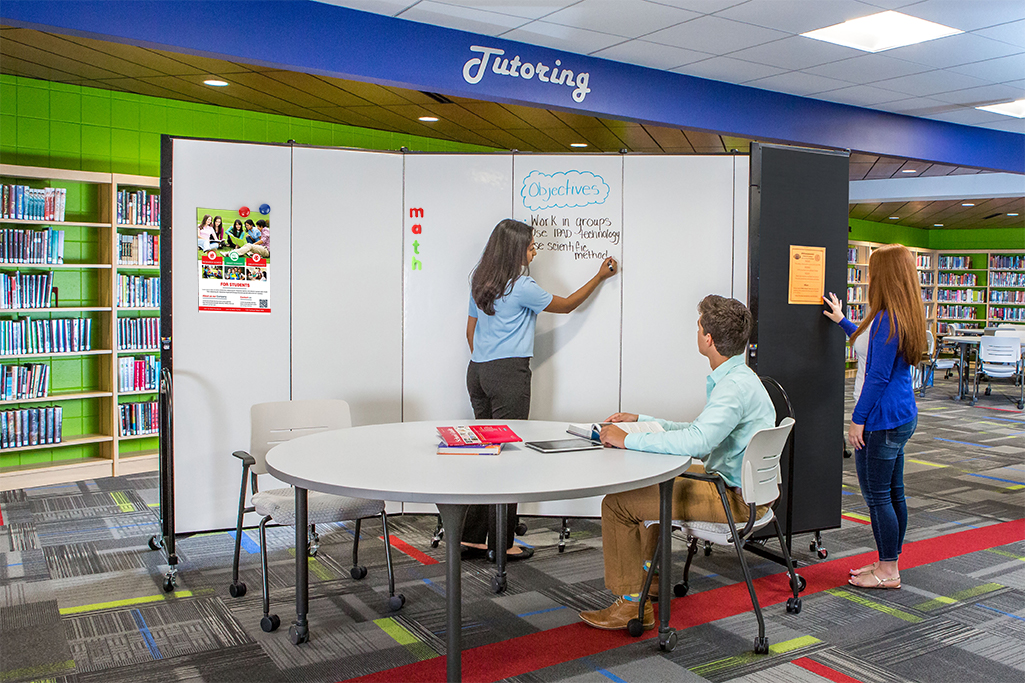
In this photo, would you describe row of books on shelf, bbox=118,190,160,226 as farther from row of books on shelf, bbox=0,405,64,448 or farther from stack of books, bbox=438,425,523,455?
stack of books, bbox=438,425,523,455

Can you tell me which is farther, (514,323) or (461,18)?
(461,18)

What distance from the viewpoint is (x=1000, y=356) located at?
35.6 feet

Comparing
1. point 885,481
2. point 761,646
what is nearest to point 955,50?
point 885,481

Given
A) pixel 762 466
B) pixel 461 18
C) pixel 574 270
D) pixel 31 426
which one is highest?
pixel 461 18

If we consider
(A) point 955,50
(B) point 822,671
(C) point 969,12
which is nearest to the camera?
(B) point 822,671

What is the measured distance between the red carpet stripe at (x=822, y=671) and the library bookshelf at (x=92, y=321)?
17.1 feet

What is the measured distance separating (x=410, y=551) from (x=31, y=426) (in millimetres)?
3437

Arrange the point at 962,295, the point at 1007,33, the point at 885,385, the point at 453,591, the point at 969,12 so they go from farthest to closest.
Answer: the point at 962,295
the point at 1007,33
the point at 969,12
the point at 885,385
the point at 453,591

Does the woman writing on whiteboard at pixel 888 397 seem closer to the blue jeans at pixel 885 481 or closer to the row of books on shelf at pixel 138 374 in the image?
the blue jeans at pixel 885 481

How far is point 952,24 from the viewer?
4.73 m

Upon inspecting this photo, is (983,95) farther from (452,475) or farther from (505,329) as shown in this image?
(452,475)

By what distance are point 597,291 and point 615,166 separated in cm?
75

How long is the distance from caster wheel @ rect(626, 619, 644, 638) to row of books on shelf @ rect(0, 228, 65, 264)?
504 centimetres

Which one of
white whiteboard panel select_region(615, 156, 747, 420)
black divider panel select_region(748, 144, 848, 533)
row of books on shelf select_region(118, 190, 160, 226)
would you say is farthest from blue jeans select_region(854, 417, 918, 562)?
row of books on shelf select_region(118, 190, 160, 226)
